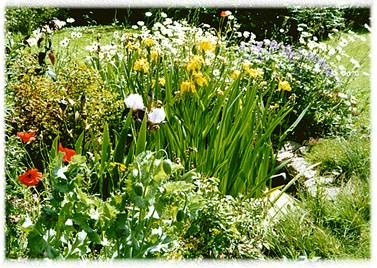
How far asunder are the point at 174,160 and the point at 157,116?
83cm

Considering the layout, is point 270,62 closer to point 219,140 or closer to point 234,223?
point 219,140

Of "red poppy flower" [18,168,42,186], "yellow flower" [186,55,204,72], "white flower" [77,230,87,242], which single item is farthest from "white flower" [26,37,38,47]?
"white flower" [77,230,87,242]

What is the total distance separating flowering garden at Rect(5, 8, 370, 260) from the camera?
2730 millimetres

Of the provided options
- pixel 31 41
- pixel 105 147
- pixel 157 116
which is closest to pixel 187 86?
pixel 105 147

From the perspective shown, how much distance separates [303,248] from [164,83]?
1546 mm

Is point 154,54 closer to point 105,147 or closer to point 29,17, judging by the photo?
point 105,147

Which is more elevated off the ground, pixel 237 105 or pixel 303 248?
pixel 237 105

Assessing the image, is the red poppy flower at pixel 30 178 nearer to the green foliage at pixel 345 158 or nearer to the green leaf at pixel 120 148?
the green leaf at pixel 120 148

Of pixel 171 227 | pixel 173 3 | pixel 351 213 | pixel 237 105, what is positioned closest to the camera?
pixel 171 227

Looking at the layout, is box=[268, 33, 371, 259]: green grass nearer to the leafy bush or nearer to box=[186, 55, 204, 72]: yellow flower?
the leafy bush

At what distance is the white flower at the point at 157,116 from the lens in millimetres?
3164

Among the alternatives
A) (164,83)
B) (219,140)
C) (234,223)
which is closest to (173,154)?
(219,140)

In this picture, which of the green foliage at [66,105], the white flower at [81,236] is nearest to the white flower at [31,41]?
the green foliage at [66,105]

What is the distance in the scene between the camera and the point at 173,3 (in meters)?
8.33
